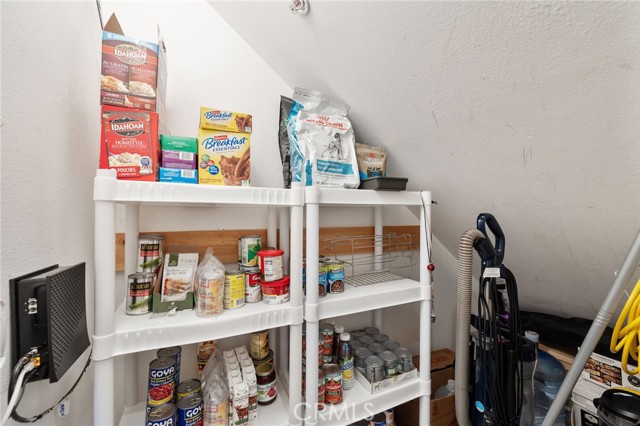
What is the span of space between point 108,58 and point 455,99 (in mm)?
1040

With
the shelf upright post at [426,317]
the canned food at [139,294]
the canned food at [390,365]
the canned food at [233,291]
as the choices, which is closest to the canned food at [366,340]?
the canned food at [390,365]

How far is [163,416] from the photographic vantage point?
0.74 meters

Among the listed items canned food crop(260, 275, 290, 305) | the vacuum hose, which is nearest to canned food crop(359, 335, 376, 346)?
the vacuum hose

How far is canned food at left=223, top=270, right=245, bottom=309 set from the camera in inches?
32.2

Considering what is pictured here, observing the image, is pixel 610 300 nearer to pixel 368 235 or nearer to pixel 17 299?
pixel 368 235

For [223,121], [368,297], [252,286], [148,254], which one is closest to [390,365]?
[368,297]

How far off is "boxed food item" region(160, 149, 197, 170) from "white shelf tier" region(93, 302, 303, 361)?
445 millimetres

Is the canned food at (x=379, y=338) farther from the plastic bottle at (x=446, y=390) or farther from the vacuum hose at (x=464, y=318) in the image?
the plastic bottle at (x=446, y=390)

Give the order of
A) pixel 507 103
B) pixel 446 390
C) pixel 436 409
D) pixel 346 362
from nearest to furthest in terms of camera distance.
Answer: pixel 507 103
pixel 346 362
pixel 436 409
pixel 446 390

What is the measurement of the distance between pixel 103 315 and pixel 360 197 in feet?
2.65

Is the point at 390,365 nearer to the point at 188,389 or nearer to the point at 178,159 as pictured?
the point at 188,389

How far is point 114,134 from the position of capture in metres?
0.68

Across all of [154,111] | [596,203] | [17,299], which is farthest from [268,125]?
[596,203]

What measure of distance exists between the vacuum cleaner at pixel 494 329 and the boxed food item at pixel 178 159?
1.04 meters
